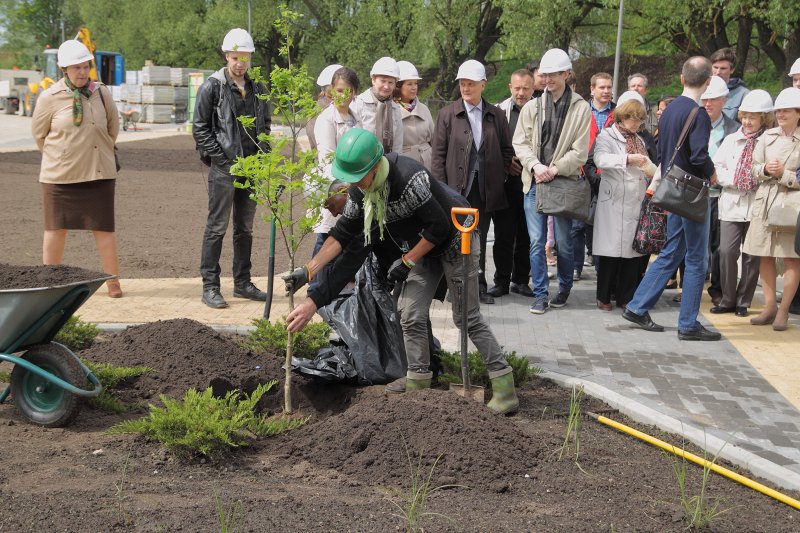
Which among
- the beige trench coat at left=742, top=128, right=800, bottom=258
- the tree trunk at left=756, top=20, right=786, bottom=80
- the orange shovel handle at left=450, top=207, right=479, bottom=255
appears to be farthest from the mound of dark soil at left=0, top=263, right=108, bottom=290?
the tree trunk at left=756, top=20, right=786, bottom=80

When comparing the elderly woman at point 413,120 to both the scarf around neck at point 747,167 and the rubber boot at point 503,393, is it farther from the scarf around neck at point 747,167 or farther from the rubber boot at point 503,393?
the rubber boot at point 503,393

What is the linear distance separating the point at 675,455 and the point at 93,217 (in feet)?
18.7

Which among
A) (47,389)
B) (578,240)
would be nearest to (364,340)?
(47,389)

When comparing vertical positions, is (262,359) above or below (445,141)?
below

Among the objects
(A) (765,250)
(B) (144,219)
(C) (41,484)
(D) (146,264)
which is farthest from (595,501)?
(B) (144,219)

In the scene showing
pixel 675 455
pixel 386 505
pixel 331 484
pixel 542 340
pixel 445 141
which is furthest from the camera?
pixel 445 141

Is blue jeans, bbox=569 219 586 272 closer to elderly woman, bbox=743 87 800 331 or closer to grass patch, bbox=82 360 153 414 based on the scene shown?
elderly woman, bbox=743 87 800 331

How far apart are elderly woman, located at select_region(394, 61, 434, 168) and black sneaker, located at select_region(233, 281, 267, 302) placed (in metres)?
1.88

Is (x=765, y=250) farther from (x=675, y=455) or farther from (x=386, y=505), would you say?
(x=386, y=505)

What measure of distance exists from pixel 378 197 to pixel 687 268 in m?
3.74

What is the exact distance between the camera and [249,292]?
345 inches

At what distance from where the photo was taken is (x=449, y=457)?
4.63 meters

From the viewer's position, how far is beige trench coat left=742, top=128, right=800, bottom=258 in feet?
26.2

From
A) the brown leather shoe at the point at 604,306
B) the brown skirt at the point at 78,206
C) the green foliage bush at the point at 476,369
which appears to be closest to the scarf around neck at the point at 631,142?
the brown leather shoe at the point at 604,306
